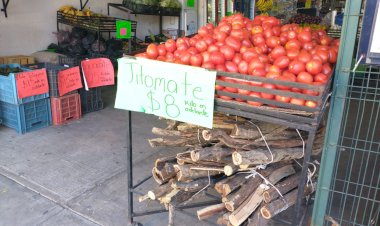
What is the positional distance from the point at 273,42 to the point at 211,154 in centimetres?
83

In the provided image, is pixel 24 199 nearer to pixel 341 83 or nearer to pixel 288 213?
pixel 288 213

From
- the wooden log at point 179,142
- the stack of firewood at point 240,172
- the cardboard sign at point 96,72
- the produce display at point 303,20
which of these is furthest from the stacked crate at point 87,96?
the produce display at point 303,20

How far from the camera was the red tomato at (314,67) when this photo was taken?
175 cm

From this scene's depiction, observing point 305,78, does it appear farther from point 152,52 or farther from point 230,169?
point 152,52

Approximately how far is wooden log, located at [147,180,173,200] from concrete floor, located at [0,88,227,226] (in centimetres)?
41

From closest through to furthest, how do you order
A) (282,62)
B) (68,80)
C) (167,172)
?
(282,62) < (167,172) < (68,80)

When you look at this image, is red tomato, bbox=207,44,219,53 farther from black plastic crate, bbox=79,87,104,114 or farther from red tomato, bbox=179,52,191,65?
black plastic crate, bbox=79,87,104,114

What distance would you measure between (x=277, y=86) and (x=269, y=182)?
2.23ft

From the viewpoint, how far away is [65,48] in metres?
5.95

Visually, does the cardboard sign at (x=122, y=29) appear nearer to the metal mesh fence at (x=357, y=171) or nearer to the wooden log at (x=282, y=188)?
the metal mesh fence at (x=357, y=171)

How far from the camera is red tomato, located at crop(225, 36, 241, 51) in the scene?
2.04 metres

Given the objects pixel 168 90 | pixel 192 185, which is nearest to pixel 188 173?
pixel 192 185

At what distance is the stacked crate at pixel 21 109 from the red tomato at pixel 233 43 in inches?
119

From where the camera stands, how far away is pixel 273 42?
2096 mm
